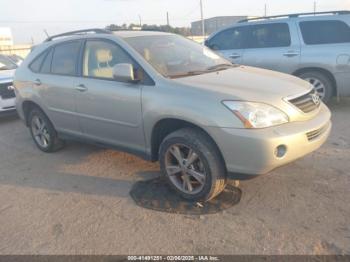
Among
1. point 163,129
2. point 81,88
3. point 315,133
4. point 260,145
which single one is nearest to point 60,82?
point 81,88

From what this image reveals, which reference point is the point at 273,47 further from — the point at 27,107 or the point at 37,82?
the point at 27,107

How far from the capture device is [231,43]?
301 inches

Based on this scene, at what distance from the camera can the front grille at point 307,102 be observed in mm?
3258

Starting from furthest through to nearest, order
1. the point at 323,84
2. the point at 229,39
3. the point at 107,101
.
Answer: the point at 229,39, the point at 323,84, the point at 107,101

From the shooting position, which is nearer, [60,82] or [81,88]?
[81,88]

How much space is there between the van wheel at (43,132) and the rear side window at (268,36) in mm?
4453

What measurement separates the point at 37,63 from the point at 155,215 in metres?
3.21

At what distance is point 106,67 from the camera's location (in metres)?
4.07

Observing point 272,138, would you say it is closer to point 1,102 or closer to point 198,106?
point 198,106

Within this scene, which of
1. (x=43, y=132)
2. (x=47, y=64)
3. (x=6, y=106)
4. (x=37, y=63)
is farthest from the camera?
(x=6, y=106)

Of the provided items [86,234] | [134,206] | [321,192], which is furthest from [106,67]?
[321,192]

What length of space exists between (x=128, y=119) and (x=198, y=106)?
0.97 meters

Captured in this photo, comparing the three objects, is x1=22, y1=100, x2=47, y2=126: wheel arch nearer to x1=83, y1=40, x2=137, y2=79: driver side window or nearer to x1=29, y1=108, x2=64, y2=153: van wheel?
x1=29, y1=108, x2=64, y2=153: van wheel

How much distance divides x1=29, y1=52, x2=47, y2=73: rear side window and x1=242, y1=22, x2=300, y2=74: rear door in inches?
161
